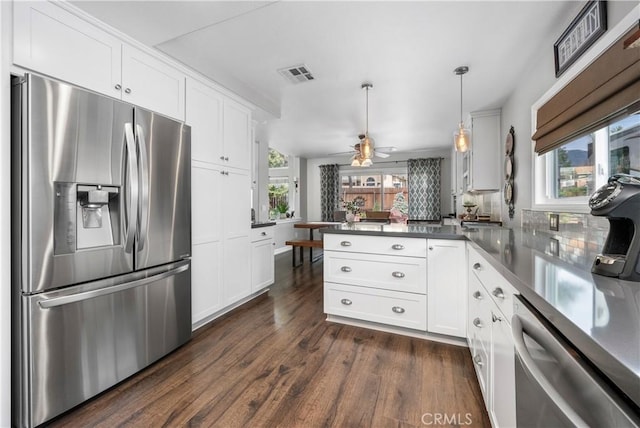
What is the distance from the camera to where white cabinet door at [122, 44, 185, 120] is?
1.88m

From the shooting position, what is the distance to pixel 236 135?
288 centimetres

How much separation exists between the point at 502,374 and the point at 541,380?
24.4 inches

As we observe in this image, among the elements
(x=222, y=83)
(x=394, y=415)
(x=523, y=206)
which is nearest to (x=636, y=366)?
(x=394, y=415)

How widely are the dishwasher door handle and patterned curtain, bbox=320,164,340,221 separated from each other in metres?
6.84

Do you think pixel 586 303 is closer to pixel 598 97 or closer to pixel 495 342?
pixel 495 342

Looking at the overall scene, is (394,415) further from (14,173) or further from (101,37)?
(101,37)

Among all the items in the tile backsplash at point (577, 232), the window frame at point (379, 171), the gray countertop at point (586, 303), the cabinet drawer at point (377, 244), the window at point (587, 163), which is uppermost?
the window frame at point (379, 171)

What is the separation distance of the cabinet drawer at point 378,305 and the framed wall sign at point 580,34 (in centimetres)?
189

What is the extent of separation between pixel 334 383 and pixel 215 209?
1770 mm

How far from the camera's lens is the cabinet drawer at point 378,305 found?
2.19 m

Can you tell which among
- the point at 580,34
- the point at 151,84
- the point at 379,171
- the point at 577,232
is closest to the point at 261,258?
the point at 151,84

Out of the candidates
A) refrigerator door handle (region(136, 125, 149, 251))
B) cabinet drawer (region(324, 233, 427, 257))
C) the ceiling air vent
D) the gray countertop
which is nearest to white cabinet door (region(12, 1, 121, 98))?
refrigerator door handle (region(136, 125, 149, 251))

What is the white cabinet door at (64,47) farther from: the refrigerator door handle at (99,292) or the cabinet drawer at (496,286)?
the cabinet drawer at (496,286)

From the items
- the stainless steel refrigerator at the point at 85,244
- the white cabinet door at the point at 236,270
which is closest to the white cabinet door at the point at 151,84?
the stainless steel refrigerator at the point at 85,244
